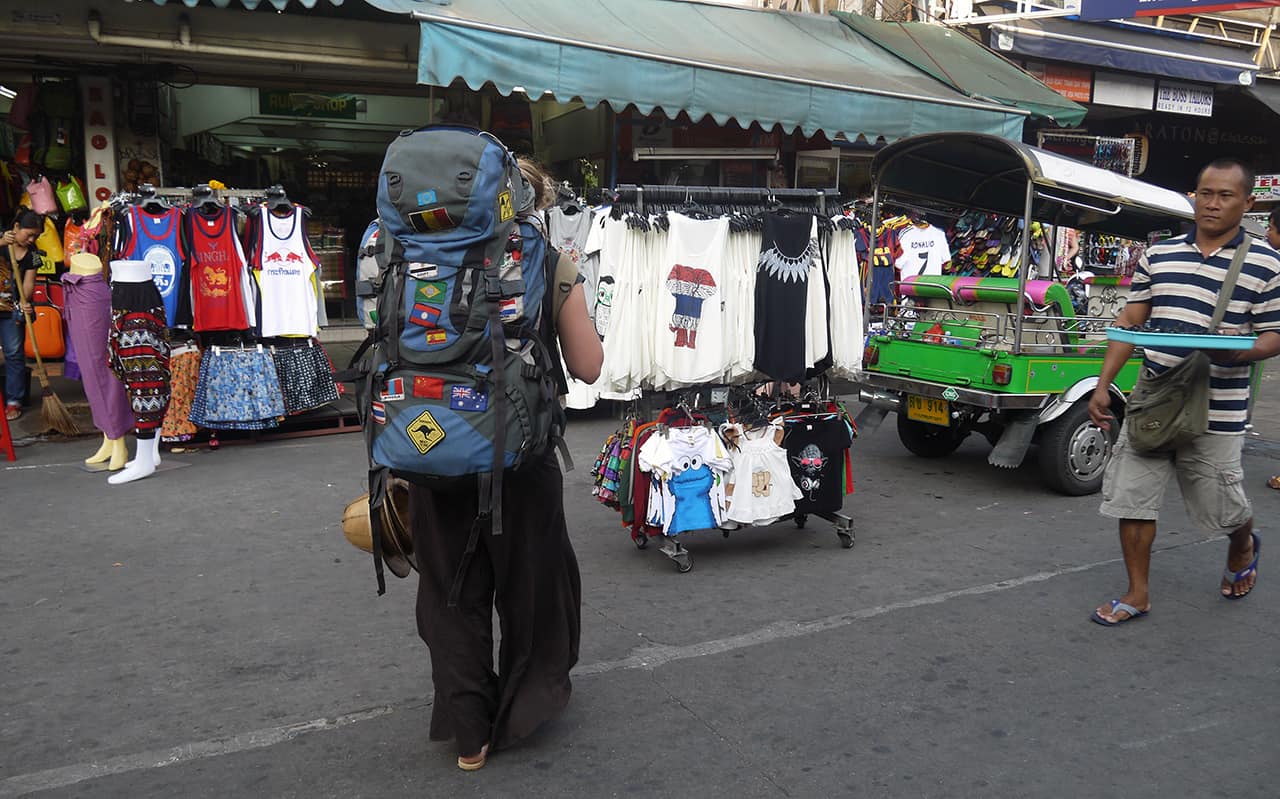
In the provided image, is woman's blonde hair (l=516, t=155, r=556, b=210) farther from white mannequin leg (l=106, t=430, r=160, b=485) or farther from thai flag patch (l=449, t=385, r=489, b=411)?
white mannequin leg (l=106, t=430, r=160, b=485)

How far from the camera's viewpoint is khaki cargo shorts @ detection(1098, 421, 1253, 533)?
417 cm

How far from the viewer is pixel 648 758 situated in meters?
3.15

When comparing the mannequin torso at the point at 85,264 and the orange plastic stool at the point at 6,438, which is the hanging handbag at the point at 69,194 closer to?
the orange plastic stool at the point at 6,438

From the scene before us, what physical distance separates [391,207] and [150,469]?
481 cm

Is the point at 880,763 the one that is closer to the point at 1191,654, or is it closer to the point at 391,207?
the point at 1191,654

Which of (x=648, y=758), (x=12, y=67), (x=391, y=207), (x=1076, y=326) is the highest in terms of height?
(x=12, y=67)

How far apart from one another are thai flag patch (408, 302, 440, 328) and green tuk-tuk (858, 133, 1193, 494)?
4.41m

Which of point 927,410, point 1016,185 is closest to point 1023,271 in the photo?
point 927,410

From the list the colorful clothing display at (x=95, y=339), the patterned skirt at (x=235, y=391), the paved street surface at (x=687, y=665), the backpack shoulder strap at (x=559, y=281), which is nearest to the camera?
the backpack shoulder strap at (x=559, y=281)

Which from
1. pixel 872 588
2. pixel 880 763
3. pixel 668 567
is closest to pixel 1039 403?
pixel 872 588

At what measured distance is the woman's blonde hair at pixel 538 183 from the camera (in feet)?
10.2

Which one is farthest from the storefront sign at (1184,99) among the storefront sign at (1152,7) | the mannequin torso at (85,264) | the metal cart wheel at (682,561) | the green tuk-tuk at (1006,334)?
the mannequin torso at (85,264)

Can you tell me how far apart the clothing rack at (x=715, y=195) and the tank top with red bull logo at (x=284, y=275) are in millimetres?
3666

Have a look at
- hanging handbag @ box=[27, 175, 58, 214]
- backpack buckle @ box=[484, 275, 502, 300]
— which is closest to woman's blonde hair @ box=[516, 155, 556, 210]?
backpack buckle @ box=[484, 275, 502, 300]
